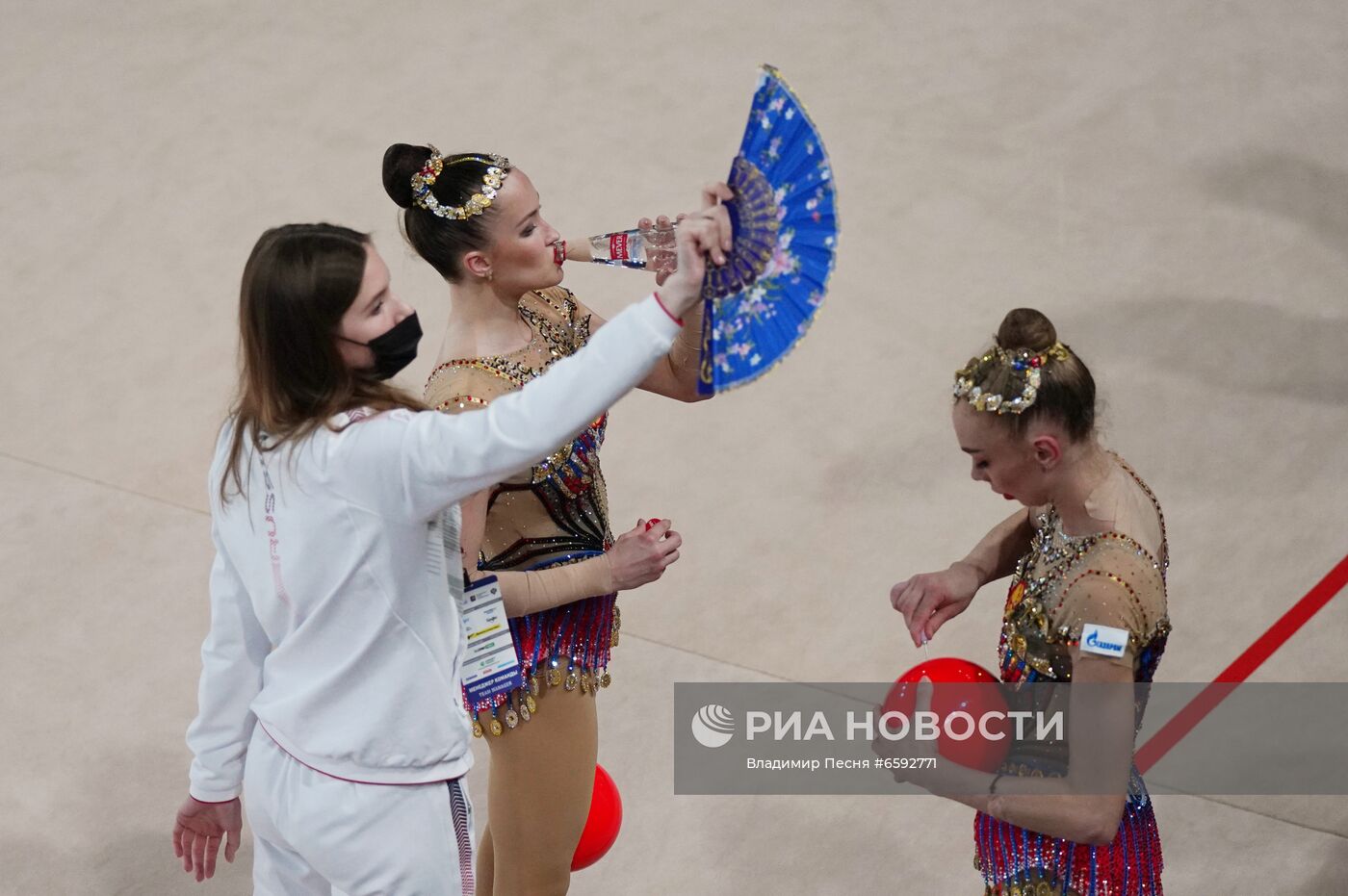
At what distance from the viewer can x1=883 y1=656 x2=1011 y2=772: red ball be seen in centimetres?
246

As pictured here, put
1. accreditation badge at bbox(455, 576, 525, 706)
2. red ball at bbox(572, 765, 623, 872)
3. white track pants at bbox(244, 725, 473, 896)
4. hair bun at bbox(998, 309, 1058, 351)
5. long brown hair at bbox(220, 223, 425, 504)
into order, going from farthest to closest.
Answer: red ball at bbox(572, 765, 623, 872) → accreditation badge at bbox(455, 576, 525, 706) → hair bun at bbox(998, 309, 1058, 351) → white track pants at bbox(244, 725, 473, 896) → long brown hair at bbox(220, 223, 425, 504)

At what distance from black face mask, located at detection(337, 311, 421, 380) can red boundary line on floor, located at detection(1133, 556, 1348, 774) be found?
223 cm

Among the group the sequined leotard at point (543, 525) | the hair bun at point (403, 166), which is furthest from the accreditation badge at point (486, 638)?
the hair bun at point (403, 166)

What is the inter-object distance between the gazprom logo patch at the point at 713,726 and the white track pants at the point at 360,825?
1.86 meters

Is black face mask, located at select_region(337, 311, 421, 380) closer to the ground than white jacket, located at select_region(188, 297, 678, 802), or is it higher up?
higher up

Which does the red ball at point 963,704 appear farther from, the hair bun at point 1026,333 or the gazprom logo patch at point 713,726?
the gazprom logo patch at point 713,726

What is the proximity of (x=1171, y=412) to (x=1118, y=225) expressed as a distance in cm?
113

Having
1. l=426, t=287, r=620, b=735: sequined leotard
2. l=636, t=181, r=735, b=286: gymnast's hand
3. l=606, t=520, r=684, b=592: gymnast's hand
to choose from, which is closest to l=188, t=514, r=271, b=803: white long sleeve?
l=426, t=287, r=620, b=735: sequined leotard

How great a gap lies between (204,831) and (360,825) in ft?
1.31

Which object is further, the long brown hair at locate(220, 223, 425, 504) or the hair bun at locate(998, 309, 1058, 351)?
the hair bun at locate(998, 309, 1058, 351)

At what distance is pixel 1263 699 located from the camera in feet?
13.5

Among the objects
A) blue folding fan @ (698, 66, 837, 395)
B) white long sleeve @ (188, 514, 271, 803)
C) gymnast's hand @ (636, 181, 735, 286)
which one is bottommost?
white long sleeve @ (188, 514, 271, 803)

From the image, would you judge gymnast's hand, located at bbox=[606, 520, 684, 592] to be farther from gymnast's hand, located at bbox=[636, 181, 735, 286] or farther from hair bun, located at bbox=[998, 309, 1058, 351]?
hair bun, located at bbox=[998, 309, 1058, 351]

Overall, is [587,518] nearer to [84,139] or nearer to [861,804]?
[861,804]
